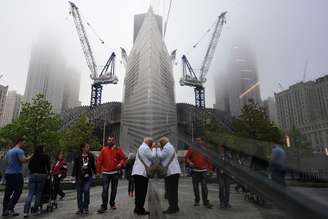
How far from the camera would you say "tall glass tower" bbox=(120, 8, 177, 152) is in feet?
268

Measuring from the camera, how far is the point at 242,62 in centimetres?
811

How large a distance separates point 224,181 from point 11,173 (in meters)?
5.81

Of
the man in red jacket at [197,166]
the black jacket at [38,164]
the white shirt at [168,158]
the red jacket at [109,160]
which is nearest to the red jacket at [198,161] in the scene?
the man in red jacket at [197,166]

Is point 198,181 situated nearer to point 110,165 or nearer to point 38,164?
point 110,165

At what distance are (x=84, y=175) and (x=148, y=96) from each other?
76508mm

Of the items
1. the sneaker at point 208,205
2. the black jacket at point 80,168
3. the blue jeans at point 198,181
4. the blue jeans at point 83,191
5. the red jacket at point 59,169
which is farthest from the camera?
the red jacket at point 59,169

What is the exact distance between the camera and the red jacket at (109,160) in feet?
25.1

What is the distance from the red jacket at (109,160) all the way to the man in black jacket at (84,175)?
0.25 meters

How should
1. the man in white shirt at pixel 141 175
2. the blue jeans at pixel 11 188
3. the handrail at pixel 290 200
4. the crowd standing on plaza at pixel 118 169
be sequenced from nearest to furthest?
1. the handrail at pixel 290 200
2. the man in white shirt at pixel 141 175
3. the crowd standing on plaza at pixel 118 169
4. the blue jeans at pixel 11 188

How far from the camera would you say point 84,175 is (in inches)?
296

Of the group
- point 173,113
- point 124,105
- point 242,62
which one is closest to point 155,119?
point 173,113

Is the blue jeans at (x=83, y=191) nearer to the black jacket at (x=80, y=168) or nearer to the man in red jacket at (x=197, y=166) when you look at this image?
the black jacket at (x=80, y=168)

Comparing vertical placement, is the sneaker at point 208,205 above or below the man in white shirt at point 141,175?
below

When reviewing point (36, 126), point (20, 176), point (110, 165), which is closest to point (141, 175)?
point (110, 165)
